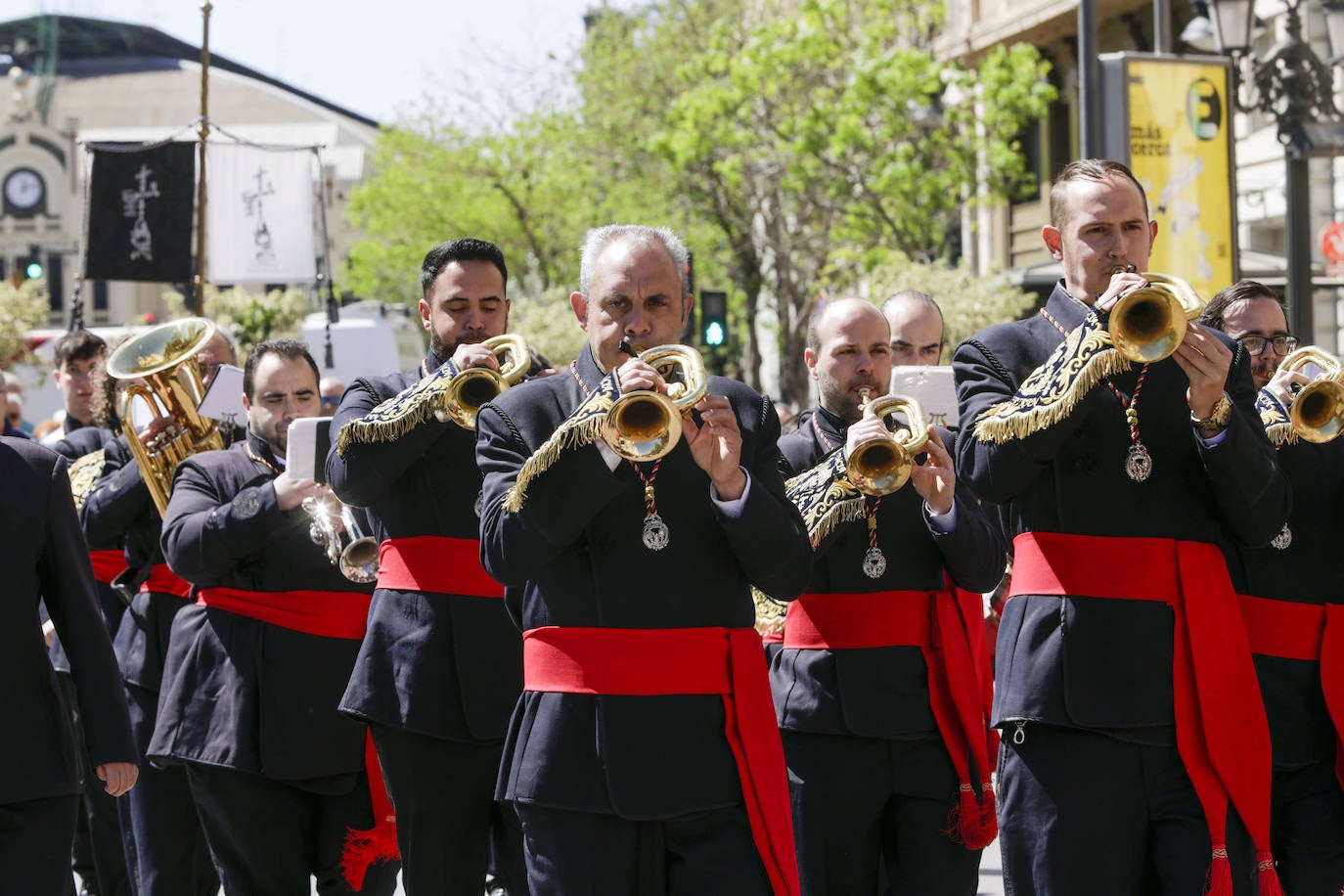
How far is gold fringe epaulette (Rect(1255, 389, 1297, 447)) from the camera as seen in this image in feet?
17.3

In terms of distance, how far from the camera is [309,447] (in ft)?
19.6

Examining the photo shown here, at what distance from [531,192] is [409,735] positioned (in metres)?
36.0

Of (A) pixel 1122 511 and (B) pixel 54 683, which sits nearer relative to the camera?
(A) pixel 1122 511

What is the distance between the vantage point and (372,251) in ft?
164

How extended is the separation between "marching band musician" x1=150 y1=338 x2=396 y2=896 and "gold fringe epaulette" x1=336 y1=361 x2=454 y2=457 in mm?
663

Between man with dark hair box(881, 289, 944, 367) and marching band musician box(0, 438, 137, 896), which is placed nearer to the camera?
marching band musician box(0, 438, 137, 896)

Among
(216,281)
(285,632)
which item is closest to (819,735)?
(285,632)

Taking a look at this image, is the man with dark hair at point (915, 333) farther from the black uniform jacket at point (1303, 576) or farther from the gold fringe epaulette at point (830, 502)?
the black uniform jacket at point (1303, 576)

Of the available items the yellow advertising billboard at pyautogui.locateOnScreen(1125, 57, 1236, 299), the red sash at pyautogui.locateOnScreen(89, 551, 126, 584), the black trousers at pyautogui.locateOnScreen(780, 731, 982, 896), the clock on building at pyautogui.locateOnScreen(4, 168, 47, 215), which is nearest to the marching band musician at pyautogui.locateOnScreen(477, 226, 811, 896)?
the black trousers at pyautogui.locateOnScreen(780, 731, 982, 896)

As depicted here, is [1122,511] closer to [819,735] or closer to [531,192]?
[819,735]

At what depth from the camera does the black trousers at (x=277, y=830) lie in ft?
19.7

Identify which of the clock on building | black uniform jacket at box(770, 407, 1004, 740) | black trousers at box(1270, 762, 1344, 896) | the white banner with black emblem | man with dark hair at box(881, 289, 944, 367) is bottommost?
black trousers at box(1270, 762, 1344, 896)

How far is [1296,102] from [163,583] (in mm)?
7903

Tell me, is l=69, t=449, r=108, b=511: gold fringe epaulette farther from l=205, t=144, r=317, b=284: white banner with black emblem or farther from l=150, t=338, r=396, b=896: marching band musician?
l=205, t=144, r=317, b=284: white banner with black emblem
